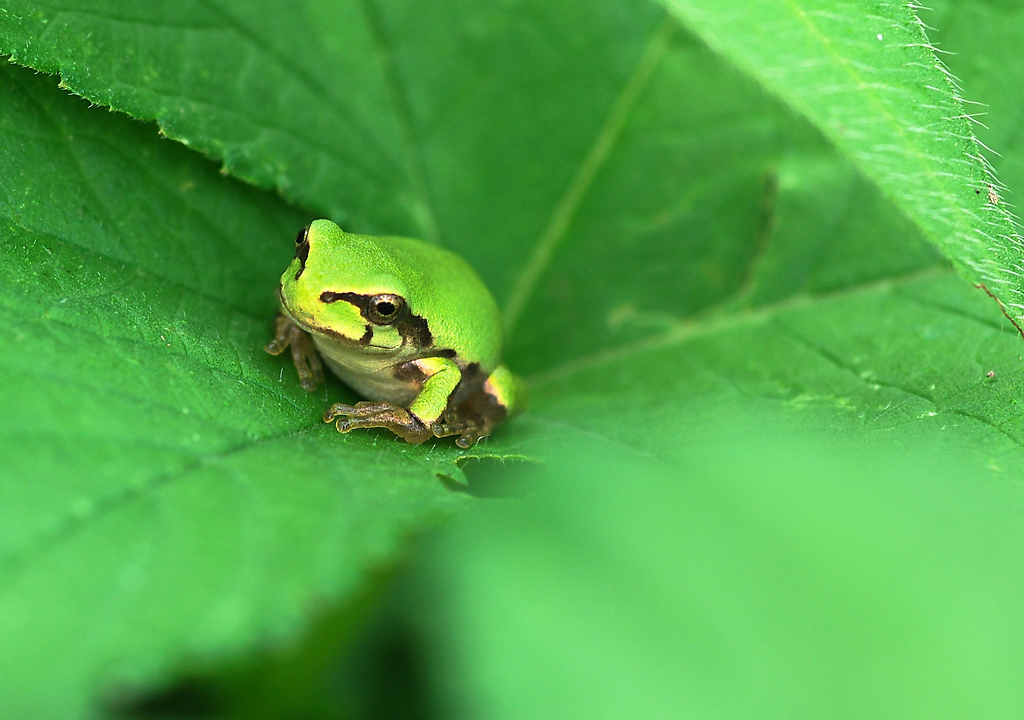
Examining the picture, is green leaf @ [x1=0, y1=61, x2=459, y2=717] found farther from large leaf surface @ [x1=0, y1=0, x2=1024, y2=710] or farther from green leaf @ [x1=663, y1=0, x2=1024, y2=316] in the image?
green leaf @ [x1=663, y1=0, x2=1024, y2=316]

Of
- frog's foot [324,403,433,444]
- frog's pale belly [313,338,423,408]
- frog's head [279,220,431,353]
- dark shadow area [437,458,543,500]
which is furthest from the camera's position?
frog's pale belly [313,338,423,408]

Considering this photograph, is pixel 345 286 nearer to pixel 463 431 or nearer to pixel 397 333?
pixel 397 333

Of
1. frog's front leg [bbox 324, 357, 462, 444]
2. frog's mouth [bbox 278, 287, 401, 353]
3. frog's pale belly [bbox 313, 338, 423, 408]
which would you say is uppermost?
frog's mouth [bbox 278, 287, 401, 353]

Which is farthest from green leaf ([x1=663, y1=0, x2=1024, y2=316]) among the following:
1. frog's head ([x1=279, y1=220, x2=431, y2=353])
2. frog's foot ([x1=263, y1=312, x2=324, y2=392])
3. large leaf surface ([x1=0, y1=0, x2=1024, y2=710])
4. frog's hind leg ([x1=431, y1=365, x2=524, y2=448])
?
frog's foot ([x1=263, y1=312, x2=324, y2=392])

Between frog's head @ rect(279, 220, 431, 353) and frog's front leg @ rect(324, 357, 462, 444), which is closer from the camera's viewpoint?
frog's front leg @ rect(324, 357, 462, 444)

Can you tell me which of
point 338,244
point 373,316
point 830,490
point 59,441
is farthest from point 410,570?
point 830,490

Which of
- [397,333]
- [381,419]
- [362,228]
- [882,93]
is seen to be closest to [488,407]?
[397,333]

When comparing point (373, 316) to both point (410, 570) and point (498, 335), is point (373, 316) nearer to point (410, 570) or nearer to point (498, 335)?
point (498, 335)

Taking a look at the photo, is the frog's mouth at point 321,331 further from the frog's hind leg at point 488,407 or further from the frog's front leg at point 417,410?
the frog's hind leg at point 488,407
